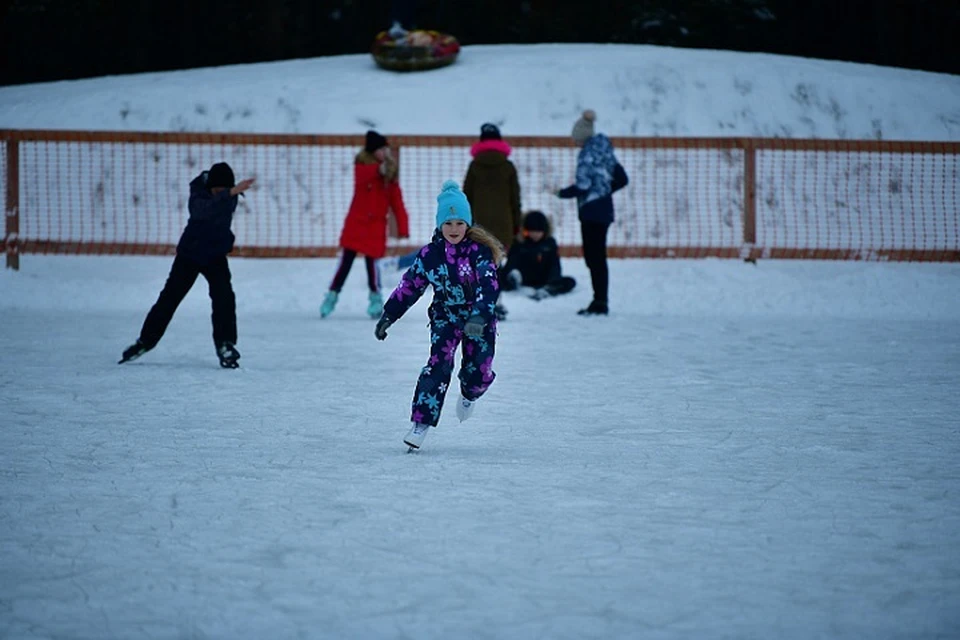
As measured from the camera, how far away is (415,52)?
19781mm

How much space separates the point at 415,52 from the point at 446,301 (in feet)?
48.2

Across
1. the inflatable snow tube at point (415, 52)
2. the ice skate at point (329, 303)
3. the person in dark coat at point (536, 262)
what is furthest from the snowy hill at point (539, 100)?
the ice skate at point (329, 303)

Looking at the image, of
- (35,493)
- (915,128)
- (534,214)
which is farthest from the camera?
(915,128)

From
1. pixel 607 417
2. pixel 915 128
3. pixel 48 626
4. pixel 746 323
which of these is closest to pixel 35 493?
pixel 48 626

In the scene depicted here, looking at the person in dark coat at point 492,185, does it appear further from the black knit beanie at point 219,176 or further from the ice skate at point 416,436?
the ice skate at point 416,436

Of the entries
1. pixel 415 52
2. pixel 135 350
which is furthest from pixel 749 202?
pixel 415 52

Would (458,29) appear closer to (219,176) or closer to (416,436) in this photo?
(219,176)

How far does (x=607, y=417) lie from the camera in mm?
6484

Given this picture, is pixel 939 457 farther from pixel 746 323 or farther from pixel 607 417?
pixel 746 323

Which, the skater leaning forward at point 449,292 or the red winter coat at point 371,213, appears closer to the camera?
the skater leaning forward at point 449,292

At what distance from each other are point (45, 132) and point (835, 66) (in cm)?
1235

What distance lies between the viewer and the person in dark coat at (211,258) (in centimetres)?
816

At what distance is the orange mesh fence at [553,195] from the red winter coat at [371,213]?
6.75 ft

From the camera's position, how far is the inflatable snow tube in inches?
778
